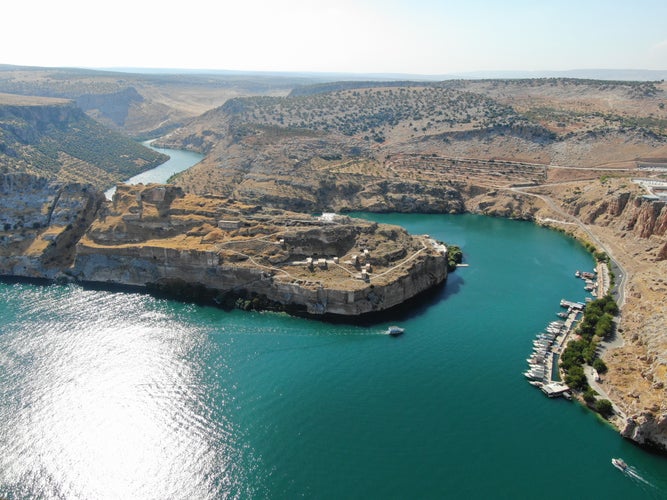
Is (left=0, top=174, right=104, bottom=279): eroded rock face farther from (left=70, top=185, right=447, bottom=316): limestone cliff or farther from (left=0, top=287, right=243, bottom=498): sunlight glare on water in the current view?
(left=0, top=287, right=243, bottom=498): sunlight glare on water

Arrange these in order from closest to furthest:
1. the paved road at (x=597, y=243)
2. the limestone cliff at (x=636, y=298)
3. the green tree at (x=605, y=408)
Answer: the limestone cliff at (x=636, y=298) < the green tree at (x=605, y=408) < the paved road at (x=597, y=243)

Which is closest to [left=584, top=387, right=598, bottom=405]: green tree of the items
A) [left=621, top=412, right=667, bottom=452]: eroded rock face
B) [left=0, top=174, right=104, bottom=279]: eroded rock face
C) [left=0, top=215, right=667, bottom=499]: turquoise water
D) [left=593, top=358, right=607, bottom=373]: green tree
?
[left=0, top=215, right=667, bottom=499]: turquoise water

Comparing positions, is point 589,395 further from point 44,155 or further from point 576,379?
point 44,155

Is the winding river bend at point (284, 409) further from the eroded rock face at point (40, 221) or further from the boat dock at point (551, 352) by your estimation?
the eroded rock face at point (40, 221)

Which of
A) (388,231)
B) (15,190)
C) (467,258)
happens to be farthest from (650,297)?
(15,190)

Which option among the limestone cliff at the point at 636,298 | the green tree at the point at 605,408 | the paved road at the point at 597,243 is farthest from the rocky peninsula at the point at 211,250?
the green tree at the point at 605,408

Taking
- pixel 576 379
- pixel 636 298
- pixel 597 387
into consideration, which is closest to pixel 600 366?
pixel 597 387
